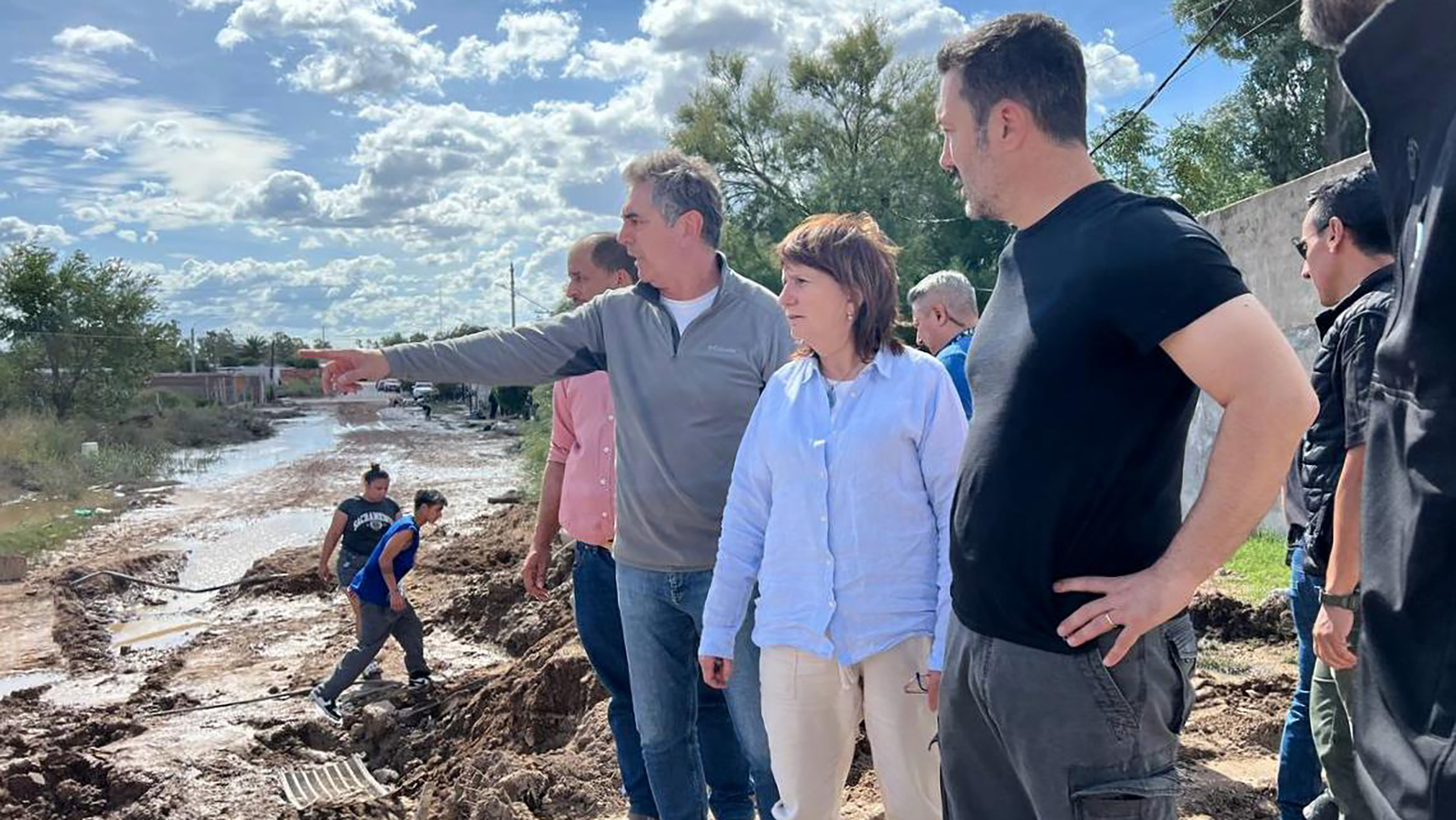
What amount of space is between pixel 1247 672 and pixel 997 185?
460 cm

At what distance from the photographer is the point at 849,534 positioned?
2467 mm

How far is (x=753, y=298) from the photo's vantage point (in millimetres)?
3242

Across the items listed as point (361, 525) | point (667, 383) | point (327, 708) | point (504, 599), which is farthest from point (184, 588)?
point (667, 383)

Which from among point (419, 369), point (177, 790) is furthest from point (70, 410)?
point (419, 369)

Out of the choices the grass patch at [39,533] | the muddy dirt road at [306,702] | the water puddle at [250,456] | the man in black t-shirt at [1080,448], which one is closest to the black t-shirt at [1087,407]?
the man in black t-shirt at [1080,448]

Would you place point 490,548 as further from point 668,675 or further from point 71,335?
point 71,335

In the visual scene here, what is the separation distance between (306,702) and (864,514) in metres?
7.18

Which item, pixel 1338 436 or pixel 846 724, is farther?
pixel 1338 436

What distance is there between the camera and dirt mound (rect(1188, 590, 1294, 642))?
20.7ft

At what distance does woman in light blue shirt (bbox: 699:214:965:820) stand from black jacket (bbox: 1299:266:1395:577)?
959mm

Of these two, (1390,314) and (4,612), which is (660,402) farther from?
(4,612)

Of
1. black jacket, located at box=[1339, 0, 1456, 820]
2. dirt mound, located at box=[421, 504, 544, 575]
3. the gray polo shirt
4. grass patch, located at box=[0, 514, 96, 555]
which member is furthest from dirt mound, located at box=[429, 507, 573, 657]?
grass patch, located at box=[0, 514, 96, 555]

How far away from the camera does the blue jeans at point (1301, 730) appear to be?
10.1ft

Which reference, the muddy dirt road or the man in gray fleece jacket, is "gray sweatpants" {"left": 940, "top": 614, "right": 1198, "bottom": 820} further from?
the muddy dirt road
